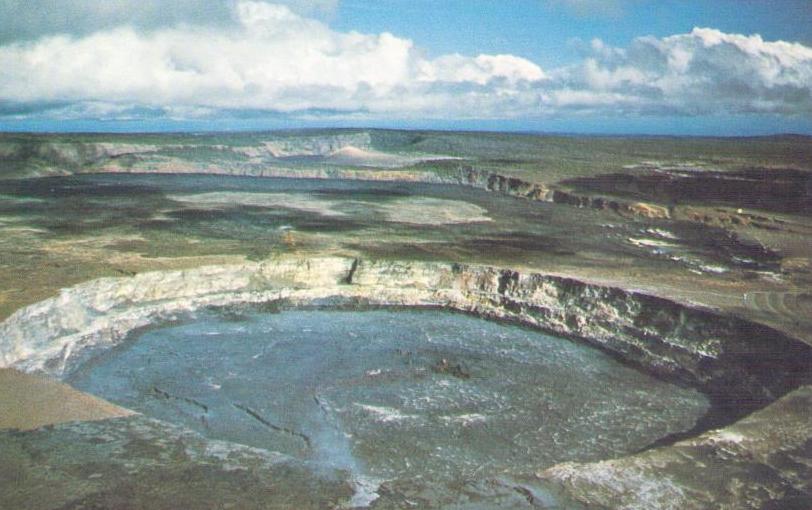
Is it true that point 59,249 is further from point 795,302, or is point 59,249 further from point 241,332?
point 795,302

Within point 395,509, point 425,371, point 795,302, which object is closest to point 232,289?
point 425,371

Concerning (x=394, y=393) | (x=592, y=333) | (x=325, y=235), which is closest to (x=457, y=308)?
(x=592, y=333)

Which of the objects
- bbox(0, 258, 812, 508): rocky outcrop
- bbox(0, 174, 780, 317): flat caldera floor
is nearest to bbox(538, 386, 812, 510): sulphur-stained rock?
bbox(0, 258, 812, 508): rocky outcrop

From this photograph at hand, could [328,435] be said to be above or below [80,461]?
below

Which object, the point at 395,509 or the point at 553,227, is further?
the point at 553,227

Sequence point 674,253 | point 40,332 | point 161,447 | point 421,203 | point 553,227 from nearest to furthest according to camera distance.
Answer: point 161,447, point 40,332, point 674,253, point 553,227, point 421,203

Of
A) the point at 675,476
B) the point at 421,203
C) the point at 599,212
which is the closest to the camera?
the point at 675,476
